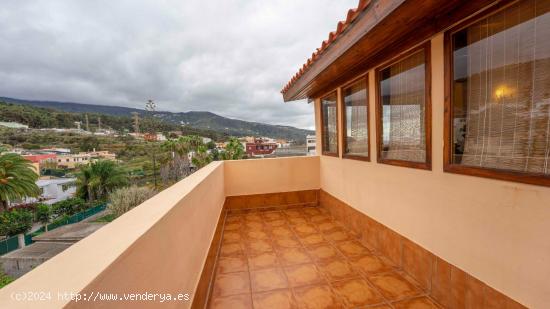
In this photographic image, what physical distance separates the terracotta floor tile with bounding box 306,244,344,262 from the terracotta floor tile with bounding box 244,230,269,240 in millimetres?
800

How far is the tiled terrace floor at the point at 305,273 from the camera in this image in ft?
7.47

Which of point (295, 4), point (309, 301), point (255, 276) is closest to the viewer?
point (309, 301)

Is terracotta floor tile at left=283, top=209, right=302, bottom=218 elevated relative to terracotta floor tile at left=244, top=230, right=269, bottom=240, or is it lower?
elevated

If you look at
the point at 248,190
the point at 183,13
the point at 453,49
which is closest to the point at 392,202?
the point at 453,49

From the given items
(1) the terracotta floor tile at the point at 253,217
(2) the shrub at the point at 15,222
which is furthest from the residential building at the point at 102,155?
(1) the terracotta floor tile at the point at 253,217

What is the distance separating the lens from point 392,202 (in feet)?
9.11

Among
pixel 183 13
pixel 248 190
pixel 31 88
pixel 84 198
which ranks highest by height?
pixel 31 88

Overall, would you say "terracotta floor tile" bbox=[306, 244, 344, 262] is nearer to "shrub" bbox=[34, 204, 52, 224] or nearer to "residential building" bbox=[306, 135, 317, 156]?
"residential building" bbox=[306, 135, 317, 156]

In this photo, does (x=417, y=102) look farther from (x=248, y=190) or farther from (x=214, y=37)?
(x=214, y=37)

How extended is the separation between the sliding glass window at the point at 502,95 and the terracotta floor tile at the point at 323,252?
A: 5.98 ft

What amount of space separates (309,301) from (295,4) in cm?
696

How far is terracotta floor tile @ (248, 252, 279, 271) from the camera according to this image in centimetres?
293

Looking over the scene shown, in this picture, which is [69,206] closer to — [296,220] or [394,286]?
[296,220]

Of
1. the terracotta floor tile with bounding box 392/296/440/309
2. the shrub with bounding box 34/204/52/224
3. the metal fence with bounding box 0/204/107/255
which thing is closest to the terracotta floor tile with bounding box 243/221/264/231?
the terracotta floor tile with bounding box 392/296/440/309
